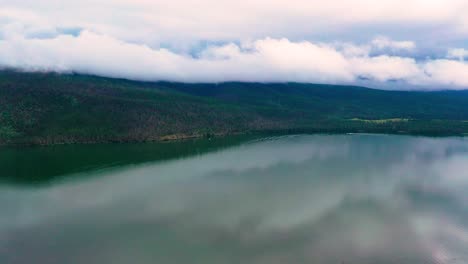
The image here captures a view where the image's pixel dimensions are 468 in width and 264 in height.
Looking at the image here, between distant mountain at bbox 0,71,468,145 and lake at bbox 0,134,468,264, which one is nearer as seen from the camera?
lake at bbox 0,134,468,264

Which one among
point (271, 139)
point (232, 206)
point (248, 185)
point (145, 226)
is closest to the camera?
point (145, 226)

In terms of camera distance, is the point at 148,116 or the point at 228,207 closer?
the point at 228,207

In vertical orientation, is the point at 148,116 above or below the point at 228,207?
above

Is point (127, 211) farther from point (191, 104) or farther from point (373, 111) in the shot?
point (373, 111)

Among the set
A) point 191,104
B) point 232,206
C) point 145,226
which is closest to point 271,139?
point 191,104

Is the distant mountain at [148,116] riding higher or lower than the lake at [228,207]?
higher
